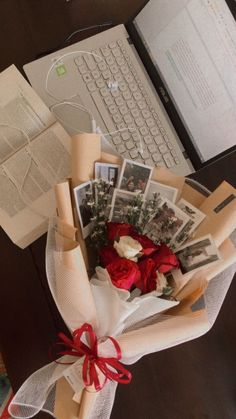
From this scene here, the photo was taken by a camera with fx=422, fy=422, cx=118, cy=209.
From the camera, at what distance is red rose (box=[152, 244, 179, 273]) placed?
0.63 meters

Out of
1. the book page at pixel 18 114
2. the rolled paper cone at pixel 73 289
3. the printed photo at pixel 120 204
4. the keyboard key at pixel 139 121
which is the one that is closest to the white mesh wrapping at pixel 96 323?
the rolled paper cone at pixel 73 289

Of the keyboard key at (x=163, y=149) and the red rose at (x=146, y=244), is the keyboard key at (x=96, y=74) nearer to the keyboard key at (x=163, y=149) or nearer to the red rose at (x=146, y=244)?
the keyboard key at (x=163, y=149)

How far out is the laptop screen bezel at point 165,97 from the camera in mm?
903

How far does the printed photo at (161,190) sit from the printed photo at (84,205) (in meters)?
0.10

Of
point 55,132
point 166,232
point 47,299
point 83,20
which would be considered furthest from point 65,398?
point 83,20

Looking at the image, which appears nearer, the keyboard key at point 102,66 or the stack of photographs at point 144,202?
the stack of photographs at point 144,202

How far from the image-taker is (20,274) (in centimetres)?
82

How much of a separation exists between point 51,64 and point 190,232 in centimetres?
51

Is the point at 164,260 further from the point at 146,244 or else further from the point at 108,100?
the point at 108,100

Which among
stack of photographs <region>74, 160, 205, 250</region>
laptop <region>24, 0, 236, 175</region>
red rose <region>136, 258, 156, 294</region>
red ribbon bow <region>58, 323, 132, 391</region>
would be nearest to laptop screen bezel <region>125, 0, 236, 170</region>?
laptop <region>24, 0, 236, 175</region>

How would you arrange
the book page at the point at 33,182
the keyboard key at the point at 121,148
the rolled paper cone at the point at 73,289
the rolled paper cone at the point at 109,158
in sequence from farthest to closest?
the keyboard key at the point at 121,148
the book page at the point at 33,182
the rolled paper cone at the point at 109,158
the rolled paper cone at the point at 73,289

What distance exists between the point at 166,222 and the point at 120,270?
0.13 m

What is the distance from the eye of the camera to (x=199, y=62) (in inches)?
33.9

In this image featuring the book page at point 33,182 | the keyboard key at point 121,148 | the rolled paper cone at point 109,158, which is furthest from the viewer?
the keyboard key at point 121,148
